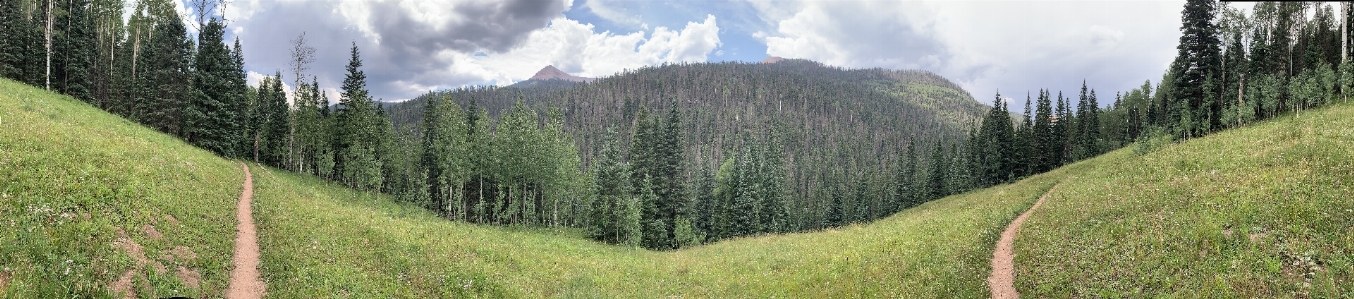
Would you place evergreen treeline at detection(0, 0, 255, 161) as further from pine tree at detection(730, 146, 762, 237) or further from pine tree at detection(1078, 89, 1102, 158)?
pine tree at detection(1078, 89, 1102, 158)

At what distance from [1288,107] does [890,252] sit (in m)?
55.6

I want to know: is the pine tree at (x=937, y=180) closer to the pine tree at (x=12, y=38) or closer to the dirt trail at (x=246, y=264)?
the dirt trail at (x=246, y=264)

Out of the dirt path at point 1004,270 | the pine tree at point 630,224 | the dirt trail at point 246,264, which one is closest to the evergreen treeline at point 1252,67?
the dirt path at point 1004,270

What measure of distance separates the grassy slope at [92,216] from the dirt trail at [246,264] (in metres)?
0.30

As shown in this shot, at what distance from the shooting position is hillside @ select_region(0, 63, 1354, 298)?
37.6 feet

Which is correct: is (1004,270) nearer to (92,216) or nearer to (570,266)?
(570,266)

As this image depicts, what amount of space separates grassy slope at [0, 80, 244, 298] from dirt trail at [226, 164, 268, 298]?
30 centimetres

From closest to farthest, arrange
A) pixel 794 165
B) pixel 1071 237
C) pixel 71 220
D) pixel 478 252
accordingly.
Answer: pixel 71 220 < pixel 1071 237 < pixel 478 252 < pixel 794 165

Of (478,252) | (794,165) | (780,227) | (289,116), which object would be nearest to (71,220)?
(478,252)

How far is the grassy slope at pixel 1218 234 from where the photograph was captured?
11867mm

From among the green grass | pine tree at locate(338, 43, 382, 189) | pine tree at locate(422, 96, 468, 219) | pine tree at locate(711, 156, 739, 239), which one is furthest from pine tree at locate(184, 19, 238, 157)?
pine tree at locate(711, 156, 739, 239)

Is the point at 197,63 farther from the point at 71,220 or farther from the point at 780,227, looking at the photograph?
the point at 780,227

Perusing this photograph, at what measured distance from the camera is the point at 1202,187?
19.2 m

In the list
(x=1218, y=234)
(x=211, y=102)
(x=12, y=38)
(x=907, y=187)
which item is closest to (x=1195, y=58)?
(x=907, y=187)
